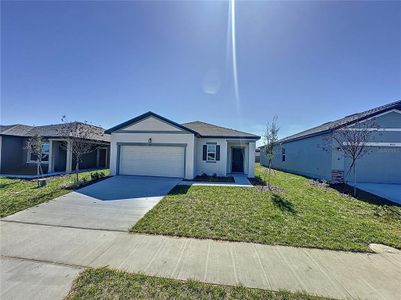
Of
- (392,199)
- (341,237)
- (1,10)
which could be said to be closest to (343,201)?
(392,199)

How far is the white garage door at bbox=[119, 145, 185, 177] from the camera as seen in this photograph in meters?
13.7

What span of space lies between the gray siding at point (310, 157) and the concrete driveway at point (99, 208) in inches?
454

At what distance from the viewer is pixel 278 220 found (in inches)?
239

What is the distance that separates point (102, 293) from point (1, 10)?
1154 cm

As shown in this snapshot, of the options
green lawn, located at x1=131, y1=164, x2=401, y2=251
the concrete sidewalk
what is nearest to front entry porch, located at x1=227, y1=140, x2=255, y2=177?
green lawn, located at x1=131, y1=164, x2=401, y2=251

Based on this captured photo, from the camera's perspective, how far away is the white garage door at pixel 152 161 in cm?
1366

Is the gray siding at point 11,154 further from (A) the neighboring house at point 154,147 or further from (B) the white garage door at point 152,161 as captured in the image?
(B) the white garage door at point 152,161

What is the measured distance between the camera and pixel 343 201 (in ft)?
28.8

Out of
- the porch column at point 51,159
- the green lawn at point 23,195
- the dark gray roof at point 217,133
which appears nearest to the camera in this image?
the green lawn at point 23,195

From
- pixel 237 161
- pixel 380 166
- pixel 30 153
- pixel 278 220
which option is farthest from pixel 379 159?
pixel 30 153

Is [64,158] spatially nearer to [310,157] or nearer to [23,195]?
[23,195]

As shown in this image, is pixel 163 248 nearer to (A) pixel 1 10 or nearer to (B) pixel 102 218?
(B) pixel 102 218

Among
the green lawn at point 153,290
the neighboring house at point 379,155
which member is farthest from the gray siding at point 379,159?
the green lawn at point 153,290

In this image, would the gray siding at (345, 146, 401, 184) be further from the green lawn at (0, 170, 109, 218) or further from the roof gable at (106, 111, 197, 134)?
the green lawn at (0, 170, 109, 218)
